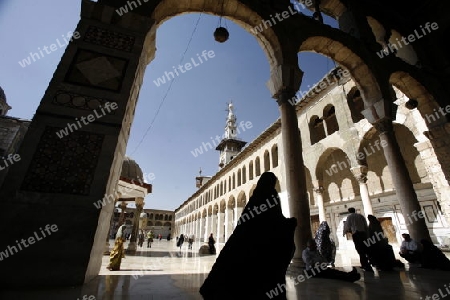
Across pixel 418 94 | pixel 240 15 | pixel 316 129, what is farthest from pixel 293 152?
pixel 316 129

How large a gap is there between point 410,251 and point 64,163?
6.74m

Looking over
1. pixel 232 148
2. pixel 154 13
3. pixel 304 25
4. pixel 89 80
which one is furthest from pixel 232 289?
pixel 232 148

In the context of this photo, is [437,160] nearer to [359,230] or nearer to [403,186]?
[403,186]

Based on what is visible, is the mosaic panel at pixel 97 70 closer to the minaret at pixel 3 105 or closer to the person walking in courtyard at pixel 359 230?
the person walking in courtyard at pixel 359 230

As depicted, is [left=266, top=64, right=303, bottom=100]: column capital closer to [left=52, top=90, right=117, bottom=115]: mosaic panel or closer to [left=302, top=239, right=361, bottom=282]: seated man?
[left=302, top=239, right=361, bottom=282]: seated man

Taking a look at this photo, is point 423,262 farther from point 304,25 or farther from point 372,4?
point 372,4

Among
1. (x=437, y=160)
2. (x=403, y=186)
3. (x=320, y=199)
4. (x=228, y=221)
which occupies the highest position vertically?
(x=437, y=160)

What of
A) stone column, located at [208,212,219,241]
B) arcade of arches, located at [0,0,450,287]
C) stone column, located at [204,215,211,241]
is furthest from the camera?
stone column, located at [204,215,211,241]

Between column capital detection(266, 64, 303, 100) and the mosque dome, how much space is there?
11186mm

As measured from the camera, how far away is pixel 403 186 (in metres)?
5.61

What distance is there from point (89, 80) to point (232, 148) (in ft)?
120

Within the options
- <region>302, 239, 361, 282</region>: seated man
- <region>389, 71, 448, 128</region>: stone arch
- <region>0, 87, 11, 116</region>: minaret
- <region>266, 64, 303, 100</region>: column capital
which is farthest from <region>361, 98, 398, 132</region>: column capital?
<region>0, 87, 11, 116</region>: minaret

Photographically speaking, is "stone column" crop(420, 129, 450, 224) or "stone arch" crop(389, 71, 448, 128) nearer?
"stone column" crop(420, 129, 450, 224)

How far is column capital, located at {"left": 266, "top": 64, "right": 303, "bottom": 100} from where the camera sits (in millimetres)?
5164
